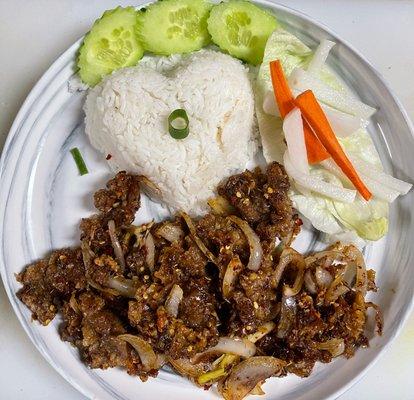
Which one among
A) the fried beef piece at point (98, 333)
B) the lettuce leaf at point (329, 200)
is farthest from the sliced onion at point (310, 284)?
the fried beef piece at point (98, 333)

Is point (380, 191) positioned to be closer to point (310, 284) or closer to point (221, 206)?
point (310, 284)

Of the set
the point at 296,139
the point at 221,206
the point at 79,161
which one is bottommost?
the point at 221,206

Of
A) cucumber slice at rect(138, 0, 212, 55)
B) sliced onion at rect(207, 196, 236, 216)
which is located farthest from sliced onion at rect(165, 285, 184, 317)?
cucumber slice at rect(138, 0, 212, 55)

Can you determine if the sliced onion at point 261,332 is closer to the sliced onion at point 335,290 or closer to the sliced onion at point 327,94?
the sliced onion at point 335,290

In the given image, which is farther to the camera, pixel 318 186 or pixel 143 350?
pixel 318 186

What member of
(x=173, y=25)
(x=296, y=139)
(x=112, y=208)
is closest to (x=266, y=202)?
(x=296, y=139)

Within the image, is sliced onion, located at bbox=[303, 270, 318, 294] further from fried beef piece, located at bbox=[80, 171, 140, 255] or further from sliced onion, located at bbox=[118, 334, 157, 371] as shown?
fried beef piece, located at bbox=[80, 171, 140, 255]

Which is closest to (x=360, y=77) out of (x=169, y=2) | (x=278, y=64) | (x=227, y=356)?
(x=278, y=64)
